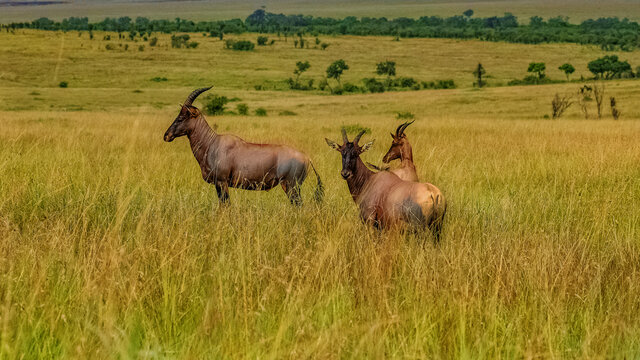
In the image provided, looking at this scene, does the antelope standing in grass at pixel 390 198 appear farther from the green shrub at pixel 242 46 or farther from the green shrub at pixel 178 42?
the green shrub at pixel 242 46

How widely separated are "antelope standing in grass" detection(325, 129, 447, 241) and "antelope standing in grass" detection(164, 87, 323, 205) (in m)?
1.15

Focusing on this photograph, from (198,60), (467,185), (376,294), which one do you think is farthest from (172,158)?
(198,60)

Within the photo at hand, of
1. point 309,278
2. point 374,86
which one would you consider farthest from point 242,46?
point 309,278

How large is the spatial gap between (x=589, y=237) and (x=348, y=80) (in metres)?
102

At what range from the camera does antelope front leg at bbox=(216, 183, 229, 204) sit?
7.18 meters

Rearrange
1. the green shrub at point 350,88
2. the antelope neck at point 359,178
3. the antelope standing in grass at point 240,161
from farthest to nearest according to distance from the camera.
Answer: the green shrub at point 350,88, the antelope standing in grass at point 240,161, the antelope neck at point 359,178

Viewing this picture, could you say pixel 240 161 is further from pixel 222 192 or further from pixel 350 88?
pixel 350 88

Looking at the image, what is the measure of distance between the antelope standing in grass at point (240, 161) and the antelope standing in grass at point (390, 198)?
45.2 inches

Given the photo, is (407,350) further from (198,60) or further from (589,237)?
(198,60)

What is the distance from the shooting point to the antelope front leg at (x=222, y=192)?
718 cm

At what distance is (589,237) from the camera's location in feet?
19.0

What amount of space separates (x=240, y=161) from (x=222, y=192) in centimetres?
38

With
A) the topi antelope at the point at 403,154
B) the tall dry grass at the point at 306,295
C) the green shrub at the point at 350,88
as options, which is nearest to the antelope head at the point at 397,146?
the topi antelope at the point at 403,154

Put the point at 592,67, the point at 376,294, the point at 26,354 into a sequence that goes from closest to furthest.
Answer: the point at 26,354
the point at 376,294
the point at 592,67
